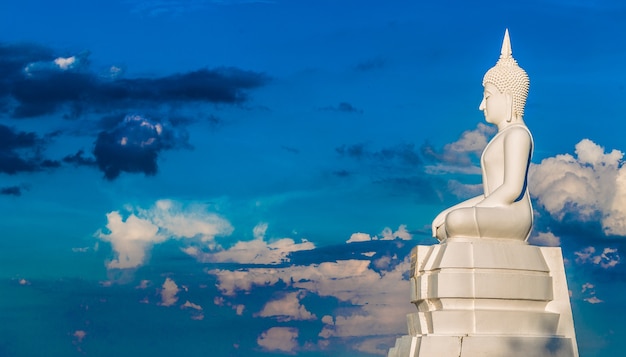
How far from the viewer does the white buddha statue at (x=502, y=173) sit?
65.3 feet

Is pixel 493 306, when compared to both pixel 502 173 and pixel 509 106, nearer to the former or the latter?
pixel 502 173

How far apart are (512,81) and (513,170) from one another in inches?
72.2

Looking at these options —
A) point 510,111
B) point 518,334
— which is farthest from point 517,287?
point 510,111

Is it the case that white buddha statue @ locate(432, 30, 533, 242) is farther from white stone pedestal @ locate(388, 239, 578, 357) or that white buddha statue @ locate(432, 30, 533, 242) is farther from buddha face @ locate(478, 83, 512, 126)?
white stone pedestal @ locate(388, 239, 578, 357)

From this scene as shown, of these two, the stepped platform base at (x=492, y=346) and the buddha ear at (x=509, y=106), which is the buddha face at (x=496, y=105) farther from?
the stepped platform base at (x=492, y=346)

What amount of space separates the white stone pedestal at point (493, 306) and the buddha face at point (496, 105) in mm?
2542

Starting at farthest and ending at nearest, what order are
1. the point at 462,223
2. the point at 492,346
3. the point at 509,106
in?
the point at 509,106, the point at 462,223, the point at 492,346

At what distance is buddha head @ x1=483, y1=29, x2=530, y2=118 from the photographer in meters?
20.8

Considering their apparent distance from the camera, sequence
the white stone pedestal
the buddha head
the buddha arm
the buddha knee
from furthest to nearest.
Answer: the buddha head → the buddha arm → the buddha knee → the white stone pedestal

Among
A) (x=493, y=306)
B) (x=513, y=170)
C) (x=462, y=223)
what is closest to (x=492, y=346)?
(x=493, y=306)

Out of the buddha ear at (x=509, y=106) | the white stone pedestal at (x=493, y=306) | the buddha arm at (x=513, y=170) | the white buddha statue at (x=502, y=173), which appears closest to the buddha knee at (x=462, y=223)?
the white buddha statue at (x=502, y=173)

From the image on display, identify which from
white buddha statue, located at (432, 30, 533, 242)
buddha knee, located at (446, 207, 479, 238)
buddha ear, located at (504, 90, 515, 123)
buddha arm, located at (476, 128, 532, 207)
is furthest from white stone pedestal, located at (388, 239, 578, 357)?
buddha ear, located at (504, 90, 515, 123)

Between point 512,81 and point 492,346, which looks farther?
Answer: point 512,81

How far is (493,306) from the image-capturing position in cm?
1973
